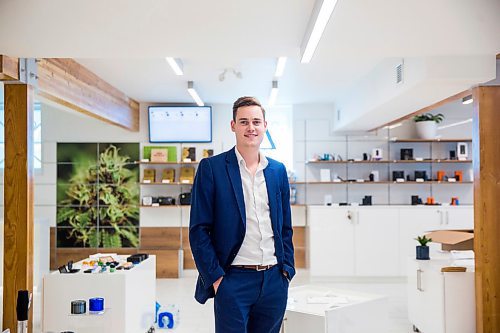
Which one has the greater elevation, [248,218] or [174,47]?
[174,47]

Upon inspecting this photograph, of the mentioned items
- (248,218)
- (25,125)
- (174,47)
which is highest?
(174,47)

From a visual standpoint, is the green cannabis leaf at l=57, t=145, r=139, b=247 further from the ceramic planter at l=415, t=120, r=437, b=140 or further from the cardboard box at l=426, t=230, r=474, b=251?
the cardboard box at l=426, t=230, r=474, b=251

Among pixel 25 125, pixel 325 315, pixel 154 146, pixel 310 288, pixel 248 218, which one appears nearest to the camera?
pixel 248 218

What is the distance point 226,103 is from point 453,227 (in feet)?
14.1

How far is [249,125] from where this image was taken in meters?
2.80

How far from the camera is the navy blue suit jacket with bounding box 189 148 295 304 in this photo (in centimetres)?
274

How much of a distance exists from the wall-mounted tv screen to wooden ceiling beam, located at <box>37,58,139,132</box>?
69cm

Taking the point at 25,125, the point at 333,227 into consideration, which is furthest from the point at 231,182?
the point at 333,227

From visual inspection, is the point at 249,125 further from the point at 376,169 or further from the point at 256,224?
the point at 376,169

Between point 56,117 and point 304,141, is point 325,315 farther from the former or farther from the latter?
point 56,117

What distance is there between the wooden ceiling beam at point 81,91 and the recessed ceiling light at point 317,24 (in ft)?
8.31

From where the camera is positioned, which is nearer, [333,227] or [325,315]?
[325,315]

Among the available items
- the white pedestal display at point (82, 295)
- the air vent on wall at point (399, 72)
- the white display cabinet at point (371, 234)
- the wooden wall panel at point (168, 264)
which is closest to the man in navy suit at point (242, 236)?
the white pedestal display at point (82, 295)

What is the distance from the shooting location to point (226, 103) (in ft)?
35.4
